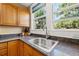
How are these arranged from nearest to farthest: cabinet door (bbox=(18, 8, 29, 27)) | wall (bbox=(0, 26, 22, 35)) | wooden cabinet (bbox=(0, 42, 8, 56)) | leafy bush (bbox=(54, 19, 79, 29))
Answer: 1. leafy bush (bbox=(54, 19, 79, 29))
2. wooden cabinet (bbox=(0, 42, 8, 56))
3. wall (bbox=(0, 26, 22, 35))
4. cabinet door (bbox=(18, 8, 29, 27))

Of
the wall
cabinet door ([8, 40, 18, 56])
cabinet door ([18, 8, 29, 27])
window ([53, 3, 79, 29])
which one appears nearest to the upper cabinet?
cabinet door ([18, 8, 29, 27])

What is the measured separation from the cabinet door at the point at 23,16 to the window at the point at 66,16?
1.21 m

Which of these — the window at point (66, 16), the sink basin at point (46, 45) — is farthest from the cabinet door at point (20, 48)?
the window at point (66, 16)

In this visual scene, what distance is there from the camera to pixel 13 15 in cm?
255

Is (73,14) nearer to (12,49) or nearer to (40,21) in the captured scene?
(40,21)

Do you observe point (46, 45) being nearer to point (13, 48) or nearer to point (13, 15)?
point (13, 48)

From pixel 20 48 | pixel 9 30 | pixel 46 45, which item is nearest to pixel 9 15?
→ pixel 9 30

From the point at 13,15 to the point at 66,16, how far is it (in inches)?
60.8

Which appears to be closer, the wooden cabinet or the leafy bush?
the leafy bush

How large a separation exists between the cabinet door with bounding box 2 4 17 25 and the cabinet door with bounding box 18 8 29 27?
193 millimetres

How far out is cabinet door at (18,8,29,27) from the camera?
2771mm

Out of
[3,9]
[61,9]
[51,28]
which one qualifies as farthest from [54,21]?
[3,9]

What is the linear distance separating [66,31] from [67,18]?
26 cm

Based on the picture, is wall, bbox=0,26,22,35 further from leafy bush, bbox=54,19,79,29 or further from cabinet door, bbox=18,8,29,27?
leafy bush, bbox=54,19,79,29
